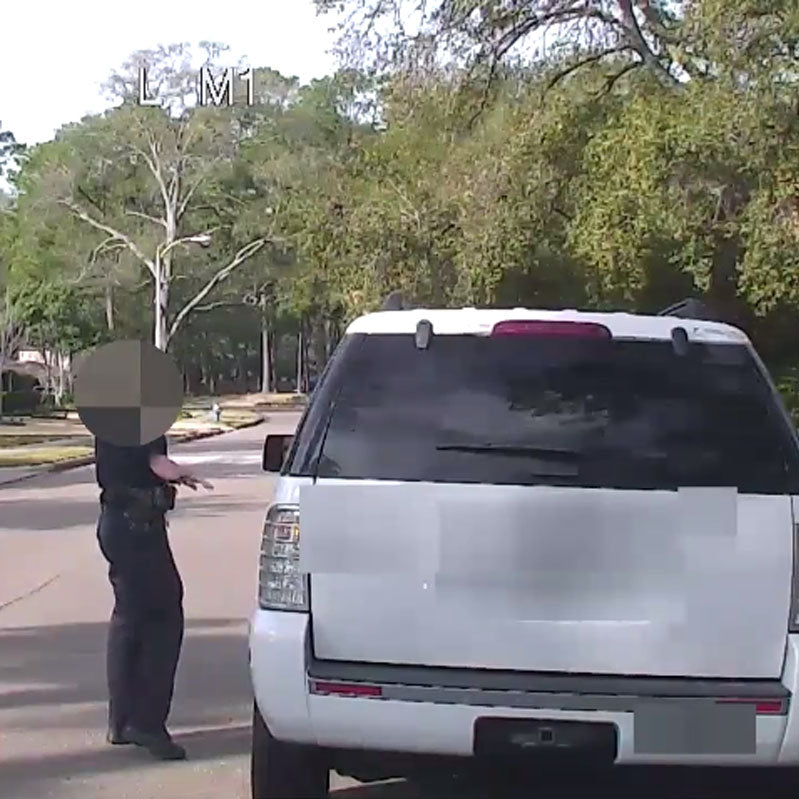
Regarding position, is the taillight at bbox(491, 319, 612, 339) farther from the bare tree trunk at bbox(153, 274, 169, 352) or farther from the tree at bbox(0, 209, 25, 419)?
the tree at bbox(0, 209, 25, 419)

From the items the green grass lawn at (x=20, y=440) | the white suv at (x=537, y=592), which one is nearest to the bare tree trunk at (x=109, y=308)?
the green grass lawn at (x=20, y=440)

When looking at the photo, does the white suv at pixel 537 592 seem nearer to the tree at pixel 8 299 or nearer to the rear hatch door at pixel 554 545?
the rear hatch door at pixel 554 545

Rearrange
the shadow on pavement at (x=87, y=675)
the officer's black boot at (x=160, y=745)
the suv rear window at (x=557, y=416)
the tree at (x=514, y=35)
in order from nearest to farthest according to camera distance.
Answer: the suv rear window at (x=557, y=416)
the officer's black boot at (x=160, y=745)
the shadow on pavement at (x=87, y=675)
the tree at (x=514, y=35)

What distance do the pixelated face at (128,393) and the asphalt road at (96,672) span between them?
1.42 meters

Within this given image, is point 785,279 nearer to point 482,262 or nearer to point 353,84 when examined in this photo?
point 482,262

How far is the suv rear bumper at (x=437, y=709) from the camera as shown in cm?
474

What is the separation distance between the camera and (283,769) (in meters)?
5.20

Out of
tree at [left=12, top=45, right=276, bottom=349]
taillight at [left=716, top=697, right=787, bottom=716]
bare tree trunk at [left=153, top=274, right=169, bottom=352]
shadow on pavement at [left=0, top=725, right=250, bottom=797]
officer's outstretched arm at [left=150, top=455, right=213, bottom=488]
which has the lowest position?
shadow on pavement at [left=0, top=725, right=250, bottom=797]

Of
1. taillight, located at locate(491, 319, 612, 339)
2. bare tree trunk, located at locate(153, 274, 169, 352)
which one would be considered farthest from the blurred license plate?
bare tree trunk, located at locate(153, 274, 169, 352)

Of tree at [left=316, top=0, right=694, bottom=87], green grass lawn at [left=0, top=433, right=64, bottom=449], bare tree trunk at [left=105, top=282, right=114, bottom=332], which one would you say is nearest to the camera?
tree at [left=316, top=0, right=694, bottom=87]

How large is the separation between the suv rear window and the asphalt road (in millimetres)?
1778

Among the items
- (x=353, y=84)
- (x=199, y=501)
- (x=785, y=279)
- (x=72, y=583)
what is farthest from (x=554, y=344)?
(x=353, y=84)

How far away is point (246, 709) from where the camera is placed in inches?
305

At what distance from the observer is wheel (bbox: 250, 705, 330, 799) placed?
516 centimetres
